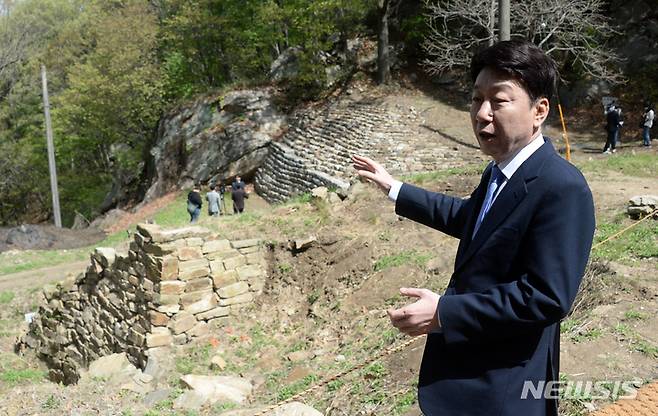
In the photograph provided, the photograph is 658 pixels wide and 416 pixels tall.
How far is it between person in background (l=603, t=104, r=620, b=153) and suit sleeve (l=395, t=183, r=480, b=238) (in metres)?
13.3

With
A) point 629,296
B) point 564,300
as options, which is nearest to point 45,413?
point 564,300

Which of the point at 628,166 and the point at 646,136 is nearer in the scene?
the point at 628,166

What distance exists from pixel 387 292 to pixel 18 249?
1425 centimetres

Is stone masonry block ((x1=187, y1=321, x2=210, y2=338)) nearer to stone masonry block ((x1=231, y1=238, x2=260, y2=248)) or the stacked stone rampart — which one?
stone masonry block ((x1=231, y1=238, x2=260, y2=248))

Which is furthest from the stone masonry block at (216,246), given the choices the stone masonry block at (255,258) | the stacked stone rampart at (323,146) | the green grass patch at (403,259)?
the stacked stone rampart at (323,146)

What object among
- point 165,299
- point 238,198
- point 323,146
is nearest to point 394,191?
point 165,299

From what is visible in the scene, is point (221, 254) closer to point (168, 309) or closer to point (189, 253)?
point (189, 253)

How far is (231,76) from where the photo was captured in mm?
26781

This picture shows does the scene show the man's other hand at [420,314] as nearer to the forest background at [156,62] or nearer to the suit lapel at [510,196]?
the suit lapel at [510,196]

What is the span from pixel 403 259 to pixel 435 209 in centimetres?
516

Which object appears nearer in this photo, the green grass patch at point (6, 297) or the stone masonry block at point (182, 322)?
the stone masonry block at point (182, 322)

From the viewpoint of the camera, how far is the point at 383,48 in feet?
67.8

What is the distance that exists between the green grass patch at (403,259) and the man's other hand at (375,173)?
472 cm

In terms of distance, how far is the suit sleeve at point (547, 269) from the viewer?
144cm
